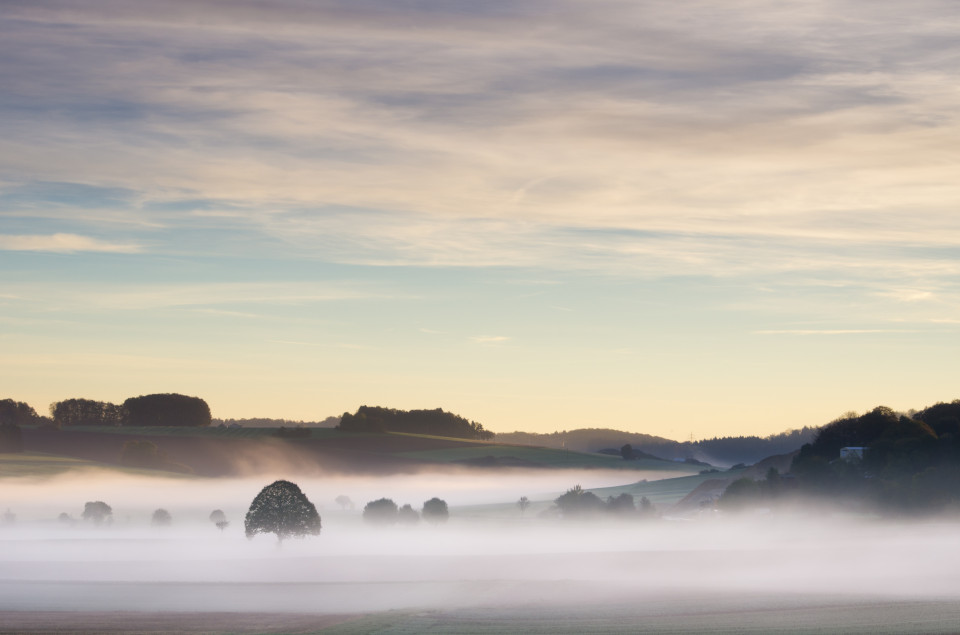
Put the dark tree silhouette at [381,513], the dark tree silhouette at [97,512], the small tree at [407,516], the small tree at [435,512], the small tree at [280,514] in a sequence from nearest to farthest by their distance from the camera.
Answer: the small tree at [280,514] → the dark tree silhouette at [381,513] → the dark tree silhouette at [97,512] → the small tree at [407,516] → the small tree at [435,512]

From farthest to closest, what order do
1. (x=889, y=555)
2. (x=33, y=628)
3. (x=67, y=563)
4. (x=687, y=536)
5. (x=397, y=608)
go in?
(x=687, y=536) < (x=889, y=555) < (x=67, y=563) < (x=397, y=608) < (x=33, y=628)

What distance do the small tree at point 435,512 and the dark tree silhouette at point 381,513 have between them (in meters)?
5.91

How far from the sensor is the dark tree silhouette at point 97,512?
630 feet

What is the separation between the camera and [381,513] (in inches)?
7559

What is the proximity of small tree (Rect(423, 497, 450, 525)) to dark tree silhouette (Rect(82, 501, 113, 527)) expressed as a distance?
55.1m

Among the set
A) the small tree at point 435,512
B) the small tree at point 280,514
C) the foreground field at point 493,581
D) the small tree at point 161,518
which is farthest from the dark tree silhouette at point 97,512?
the small tree at point 280,514

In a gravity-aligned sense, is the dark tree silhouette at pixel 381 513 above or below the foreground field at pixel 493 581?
above

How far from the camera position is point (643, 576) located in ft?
372

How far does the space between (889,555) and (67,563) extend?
321ft

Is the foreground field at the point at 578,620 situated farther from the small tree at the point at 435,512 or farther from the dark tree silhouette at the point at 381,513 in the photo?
the small tree at the point at 435,512

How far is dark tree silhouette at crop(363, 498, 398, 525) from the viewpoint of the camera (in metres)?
190

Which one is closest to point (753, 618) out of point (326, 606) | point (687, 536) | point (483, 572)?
point (326, 606)

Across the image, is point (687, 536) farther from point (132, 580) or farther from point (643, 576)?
point (132, 580)

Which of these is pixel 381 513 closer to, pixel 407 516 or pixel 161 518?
pixel 407 516
